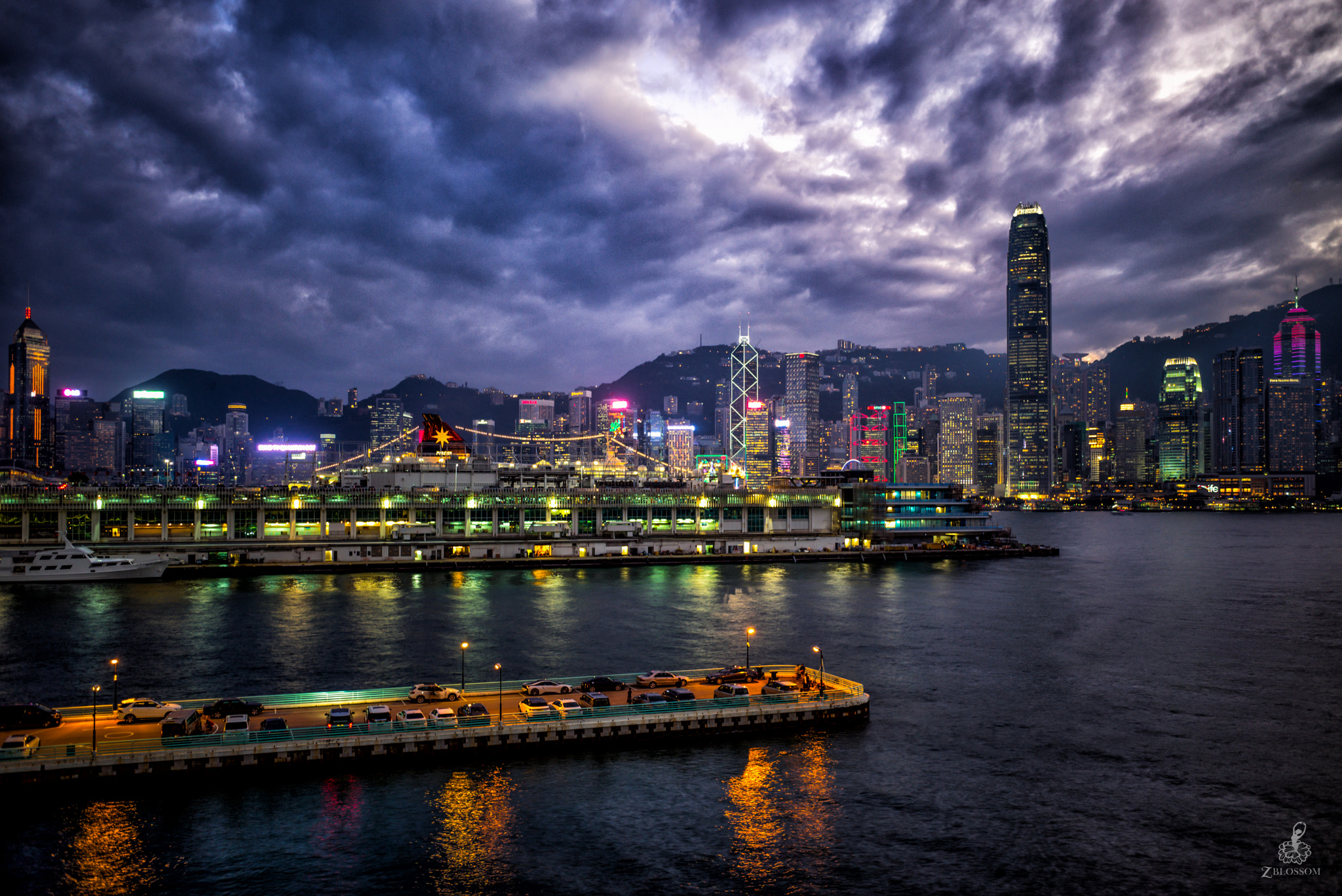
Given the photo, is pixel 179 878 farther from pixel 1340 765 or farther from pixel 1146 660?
pixel 1146 660

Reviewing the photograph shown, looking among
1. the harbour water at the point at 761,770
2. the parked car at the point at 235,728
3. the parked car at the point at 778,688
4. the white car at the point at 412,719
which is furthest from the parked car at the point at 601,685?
the parked car at the point at 235,728

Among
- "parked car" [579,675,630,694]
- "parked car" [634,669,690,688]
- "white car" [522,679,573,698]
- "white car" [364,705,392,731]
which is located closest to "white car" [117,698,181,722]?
"white car" [364,705,392,731]

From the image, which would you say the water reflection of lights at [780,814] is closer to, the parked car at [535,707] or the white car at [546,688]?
the parked car at [535,707]

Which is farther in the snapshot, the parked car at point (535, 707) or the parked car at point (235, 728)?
the parked car at point (535, 707)

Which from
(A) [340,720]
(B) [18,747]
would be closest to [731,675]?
(A) [340,720]

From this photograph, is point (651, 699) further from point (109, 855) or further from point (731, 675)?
point (109, 855)

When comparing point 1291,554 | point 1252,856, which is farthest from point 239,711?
point 1291,554

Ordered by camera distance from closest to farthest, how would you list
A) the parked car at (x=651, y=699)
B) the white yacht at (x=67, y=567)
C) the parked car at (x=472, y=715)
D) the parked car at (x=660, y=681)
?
the parked car at (x=472, y=715), the parked car at (x=651, y=699), the parked car at (x=660, y=681), the white yacht at (x=67, y=567)
